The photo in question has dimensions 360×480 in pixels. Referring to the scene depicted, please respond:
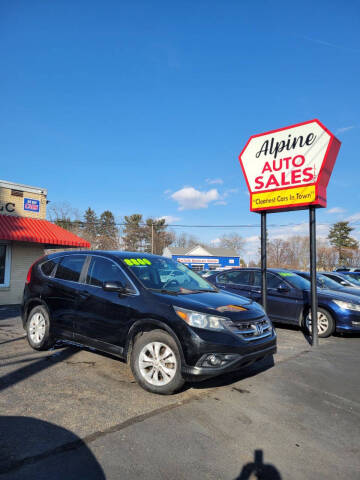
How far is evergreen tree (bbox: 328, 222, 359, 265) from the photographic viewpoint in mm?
61969

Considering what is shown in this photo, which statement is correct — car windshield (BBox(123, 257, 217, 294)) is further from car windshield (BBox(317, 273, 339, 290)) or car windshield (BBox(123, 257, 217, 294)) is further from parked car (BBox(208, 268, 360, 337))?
car windshield (BBox(317, 273, 339, 290))

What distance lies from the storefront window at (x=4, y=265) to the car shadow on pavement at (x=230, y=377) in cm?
1017

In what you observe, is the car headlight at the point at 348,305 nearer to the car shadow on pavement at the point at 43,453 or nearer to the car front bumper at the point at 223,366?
the car front bumper at the point at 223,366

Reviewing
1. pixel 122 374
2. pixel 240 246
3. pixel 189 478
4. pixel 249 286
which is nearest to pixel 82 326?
pixel 122 374

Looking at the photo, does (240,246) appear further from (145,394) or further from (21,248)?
(145,394)

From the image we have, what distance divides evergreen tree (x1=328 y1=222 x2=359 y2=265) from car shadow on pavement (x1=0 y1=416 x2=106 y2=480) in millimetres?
66814

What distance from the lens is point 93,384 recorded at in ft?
13.8

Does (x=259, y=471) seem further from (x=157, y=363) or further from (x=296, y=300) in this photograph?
(x=296, y=300)

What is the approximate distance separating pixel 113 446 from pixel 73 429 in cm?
48

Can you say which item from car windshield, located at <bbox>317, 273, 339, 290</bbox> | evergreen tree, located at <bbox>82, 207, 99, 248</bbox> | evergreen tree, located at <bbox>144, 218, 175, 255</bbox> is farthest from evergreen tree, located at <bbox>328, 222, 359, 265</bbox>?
car windshield, located at <bbox>317, 273, 339, 290</bbox>

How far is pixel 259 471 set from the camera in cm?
255

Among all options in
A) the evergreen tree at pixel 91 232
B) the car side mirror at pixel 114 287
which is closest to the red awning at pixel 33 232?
the car side mirror at pixel 114 287

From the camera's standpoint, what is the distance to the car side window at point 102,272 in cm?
477

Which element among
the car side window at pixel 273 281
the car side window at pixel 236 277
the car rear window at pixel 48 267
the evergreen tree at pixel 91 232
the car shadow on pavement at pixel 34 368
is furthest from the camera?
the evergreen tree at pixel 91 232
